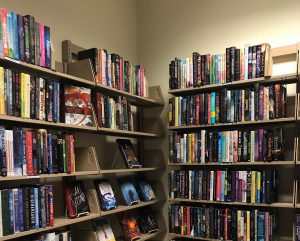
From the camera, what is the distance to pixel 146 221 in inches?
114

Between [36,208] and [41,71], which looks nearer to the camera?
[36,208]

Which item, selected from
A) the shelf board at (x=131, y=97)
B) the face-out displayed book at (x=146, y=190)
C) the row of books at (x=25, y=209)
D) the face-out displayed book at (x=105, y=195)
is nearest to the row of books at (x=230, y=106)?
the shelf board at (x=131, y=97)

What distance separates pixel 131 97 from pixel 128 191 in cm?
78

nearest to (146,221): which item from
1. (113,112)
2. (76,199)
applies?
(76,199)

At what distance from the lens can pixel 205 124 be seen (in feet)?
8.92

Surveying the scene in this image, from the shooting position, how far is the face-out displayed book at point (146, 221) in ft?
9.42

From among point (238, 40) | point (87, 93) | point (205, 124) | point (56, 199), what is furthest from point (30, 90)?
point (238, 40)

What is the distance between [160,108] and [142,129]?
11.0 inches

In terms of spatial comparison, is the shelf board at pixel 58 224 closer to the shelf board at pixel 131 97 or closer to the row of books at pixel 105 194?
the row of books at pixel 105 194

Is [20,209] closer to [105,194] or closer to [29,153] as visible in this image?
[29,153]

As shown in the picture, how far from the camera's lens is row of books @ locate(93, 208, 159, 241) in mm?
2398

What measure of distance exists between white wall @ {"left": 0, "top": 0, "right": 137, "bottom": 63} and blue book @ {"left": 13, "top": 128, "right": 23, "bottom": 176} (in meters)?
0.86

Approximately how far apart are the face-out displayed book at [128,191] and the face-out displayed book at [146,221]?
0.78 feet

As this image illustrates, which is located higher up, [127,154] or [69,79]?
[69,79]
